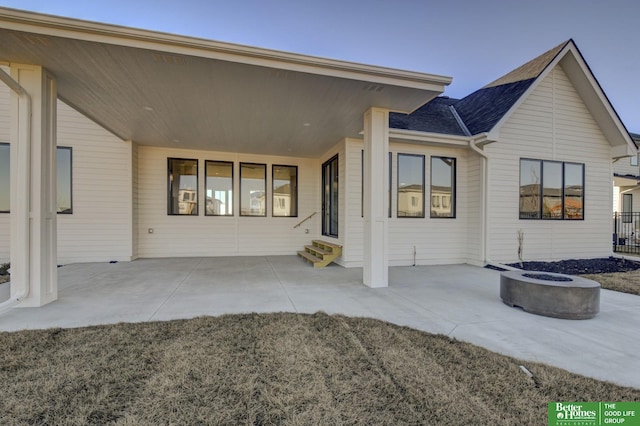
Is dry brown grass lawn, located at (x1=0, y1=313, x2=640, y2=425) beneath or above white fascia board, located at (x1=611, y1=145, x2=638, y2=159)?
beneath

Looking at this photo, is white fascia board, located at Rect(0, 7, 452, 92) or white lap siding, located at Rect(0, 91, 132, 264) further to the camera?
white lap siding, located at Rect(0, 91, 132, 264)

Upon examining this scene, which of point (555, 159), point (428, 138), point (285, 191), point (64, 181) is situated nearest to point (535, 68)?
point (555, 159)

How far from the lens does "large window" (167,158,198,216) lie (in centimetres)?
856

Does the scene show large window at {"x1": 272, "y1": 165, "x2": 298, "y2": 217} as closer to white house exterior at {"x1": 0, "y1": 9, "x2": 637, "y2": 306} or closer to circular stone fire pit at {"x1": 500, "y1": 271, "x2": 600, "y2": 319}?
white house exterior at {"x1": 0, "y1": 9, "x2": 637, "y2": 306}

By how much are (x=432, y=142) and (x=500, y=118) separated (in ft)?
5.52

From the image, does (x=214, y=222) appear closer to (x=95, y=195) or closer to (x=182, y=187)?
(x=182, y=187)

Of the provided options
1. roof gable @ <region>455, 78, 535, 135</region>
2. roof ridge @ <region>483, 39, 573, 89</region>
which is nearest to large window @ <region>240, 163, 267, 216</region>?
roof gable @ <region>455, 78, 535, 135</region>

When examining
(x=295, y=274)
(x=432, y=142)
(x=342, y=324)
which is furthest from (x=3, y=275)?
(x=432, y=142)

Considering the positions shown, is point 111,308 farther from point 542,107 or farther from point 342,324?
point 542,107

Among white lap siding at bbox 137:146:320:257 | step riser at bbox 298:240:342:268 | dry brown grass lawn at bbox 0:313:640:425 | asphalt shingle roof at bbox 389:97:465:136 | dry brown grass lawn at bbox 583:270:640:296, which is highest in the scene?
asphalt shingle roof at bbox 389:97:465:136

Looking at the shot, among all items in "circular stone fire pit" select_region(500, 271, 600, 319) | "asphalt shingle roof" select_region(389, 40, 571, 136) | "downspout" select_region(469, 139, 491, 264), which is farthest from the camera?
"asphalt shingle roof" select_region(389, 40, 571, 136)

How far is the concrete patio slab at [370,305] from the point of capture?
2896 mm

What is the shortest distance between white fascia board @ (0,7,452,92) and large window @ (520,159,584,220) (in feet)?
16.8

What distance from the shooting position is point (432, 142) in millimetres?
7324
